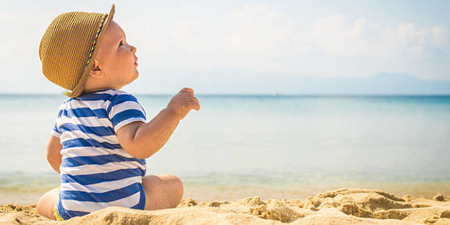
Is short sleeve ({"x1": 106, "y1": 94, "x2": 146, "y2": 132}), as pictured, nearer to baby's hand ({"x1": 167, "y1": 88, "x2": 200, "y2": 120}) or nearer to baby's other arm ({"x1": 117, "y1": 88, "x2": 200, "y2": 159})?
baby's other arm ({"x1": 117, "y1": 88, "x2": 200, "y2": 159})

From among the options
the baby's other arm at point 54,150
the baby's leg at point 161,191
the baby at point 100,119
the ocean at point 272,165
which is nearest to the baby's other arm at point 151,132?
the baby at point 100,119

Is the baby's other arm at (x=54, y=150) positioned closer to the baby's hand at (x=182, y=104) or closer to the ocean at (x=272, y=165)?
the baby's hand at (x=182, y=104)

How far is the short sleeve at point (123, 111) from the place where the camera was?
4.93ft

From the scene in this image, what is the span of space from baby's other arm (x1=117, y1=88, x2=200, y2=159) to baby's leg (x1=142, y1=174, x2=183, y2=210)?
264mm

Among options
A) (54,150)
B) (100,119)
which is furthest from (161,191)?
(54,150)

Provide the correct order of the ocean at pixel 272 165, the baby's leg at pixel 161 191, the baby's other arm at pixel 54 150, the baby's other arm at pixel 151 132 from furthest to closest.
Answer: the ocean at pixel 272 165
the baby's other arm at pixel 54 150
the baby's leg at pixel 161 191
the baby's other arm at pixel 151 132

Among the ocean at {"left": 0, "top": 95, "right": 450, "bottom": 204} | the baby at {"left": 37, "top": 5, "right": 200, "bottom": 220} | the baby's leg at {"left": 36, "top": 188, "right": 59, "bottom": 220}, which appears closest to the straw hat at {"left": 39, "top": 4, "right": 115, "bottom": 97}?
the baby at {"left": 37, "top": 5, "right": 200, "bottom": 220}

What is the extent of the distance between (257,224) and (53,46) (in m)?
1.11

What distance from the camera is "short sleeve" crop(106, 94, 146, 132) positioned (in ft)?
4.93

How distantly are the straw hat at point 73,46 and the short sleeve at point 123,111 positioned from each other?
201 mm

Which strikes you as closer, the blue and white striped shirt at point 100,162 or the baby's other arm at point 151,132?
the baby's other arm at point 151,132

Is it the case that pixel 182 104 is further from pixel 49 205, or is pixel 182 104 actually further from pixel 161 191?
pixel 49 205

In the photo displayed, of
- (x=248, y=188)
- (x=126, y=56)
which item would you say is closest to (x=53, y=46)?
(x=126, y=56)

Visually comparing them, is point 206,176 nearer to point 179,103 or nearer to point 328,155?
point 328,155
